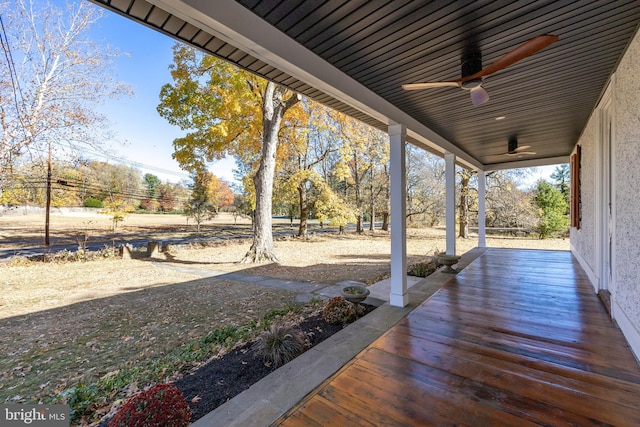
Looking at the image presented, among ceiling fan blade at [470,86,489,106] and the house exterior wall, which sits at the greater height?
ceiling fan blade at [470,86,489,106]

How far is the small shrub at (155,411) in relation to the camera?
142 centimetres

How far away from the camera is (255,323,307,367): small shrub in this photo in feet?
7.64

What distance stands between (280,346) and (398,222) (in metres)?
2.15

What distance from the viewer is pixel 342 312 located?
3283 millimetres

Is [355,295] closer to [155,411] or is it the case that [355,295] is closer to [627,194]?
[155,411]

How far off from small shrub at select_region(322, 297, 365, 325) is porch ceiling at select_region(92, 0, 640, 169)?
2.46 m

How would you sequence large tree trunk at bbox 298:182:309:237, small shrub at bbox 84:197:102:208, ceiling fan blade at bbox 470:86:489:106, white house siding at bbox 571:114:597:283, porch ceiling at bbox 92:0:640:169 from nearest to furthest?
porch ceiling at bbox 92:0:640:169 < ceiling fan blade at bbox 470:86:489:106 < white house siding at bbox 571:114:597:283 < large tree trunk at bbox 298:182:309:237 < small shrub at bbox 84:197:102:208

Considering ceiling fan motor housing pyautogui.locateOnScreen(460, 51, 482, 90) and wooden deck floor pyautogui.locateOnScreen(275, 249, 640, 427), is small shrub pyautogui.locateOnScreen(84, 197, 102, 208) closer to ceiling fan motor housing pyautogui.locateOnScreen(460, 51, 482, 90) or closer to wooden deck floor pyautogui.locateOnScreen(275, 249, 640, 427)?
wooden deck floor pyautogui.locateOnScreen(275, 249, 640, 427)

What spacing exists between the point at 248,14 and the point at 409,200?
1433 cm

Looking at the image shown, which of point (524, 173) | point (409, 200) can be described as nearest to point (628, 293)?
point (524, 173)

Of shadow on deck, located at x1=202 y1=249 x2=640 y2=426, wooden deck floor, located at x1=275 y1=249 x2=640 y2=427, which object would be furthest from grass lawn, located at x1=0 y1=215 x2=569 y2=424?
wooden deck floor, located at x1=275 y1=249 x2=640 y2=427

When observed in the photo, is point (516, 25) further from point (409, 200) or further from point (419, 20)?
point (409, 200)

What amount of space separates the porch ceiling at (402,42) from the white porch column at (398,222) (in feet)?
1.63

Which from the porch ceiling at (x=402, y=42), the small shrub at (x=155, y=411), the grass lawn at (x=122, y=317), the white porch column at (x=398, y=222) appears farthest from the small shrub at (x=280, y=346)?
the porch ceiling at (x=402, y=42)
